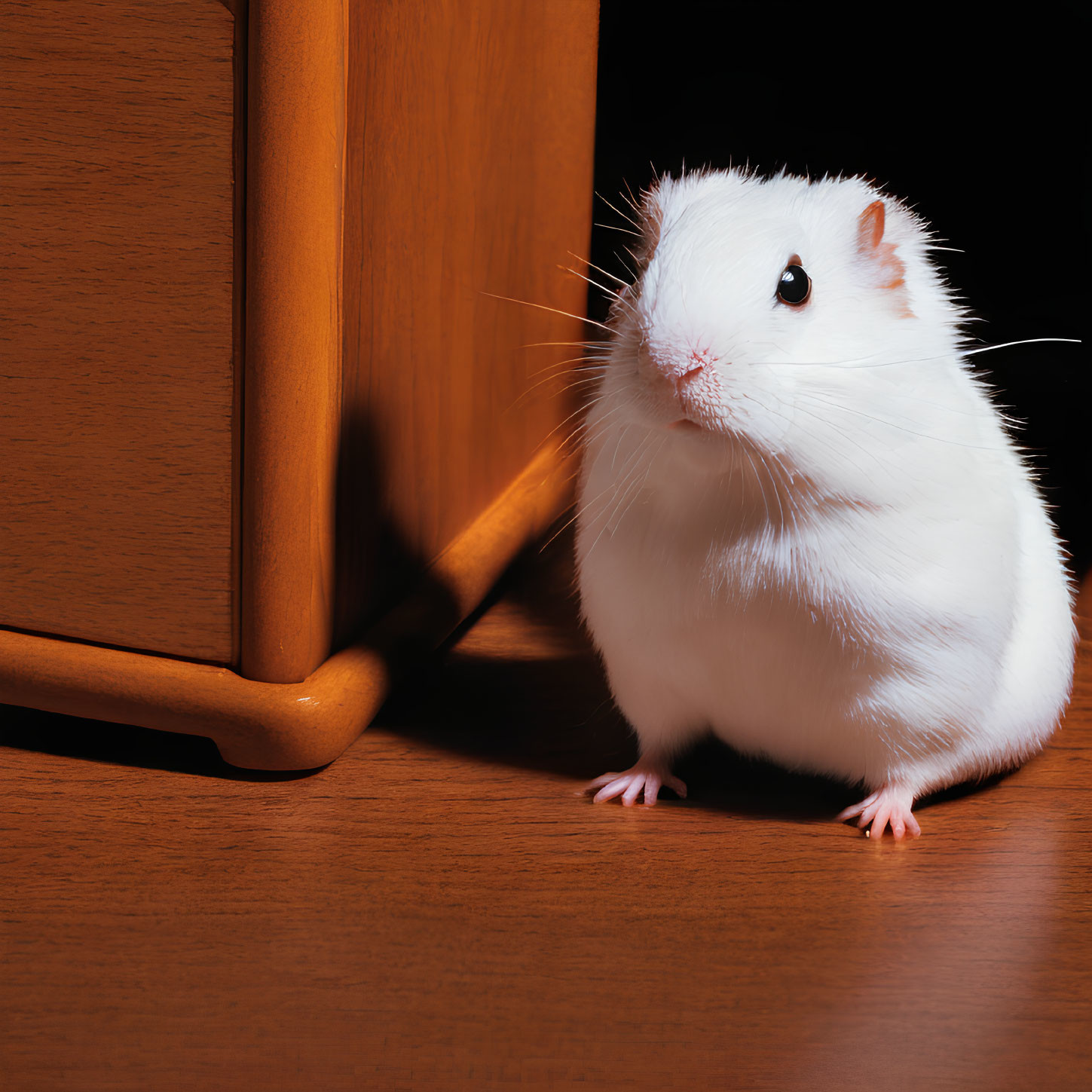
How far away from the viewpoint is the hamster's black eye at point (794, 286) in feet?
3.11

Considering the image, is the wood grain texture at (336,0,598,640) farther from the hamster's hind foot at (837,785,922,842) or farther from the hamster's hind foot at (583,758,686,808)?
the hamster's hind foot at (837,785,922,842)

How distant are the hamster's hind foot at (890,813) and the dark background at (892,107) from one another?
135 centimetres

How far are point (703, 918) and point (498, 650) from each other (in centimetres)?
58

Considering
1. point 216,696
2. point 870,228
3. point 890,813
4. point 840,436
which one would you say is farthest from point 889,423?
point 216,696

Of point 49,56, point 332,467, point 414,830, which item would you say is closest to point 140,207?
point 49,56

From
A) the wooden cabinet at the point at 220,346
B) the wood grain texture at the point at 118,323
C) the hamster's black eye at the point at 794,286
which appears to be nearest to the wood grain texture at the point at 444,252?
the wooden cabinet at the point at 220,346

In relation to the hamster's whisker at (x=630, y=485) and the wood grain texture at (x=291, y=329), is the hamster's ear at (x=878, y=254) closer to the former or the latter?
the hamster's whisker at (x=630, y=485)

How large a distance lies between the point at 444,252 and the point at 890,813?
673 millimetres

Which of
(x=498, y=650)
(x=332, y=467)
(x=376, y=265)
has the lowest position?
(x=498, y=650)

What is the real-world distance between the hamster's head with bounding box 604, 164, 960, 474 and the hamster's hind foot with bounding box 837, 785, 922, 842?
0.30 m

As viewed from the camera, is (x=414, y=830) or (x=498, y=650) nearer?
(x=414, y=830)

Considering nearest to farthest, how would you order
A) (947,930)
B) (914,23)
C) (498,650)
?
(947,930)
(498,650)
(914,23)

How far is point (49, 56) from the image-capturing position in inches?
39.4

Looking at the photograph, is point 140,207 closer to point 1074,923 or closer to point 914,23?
point 1074,923
